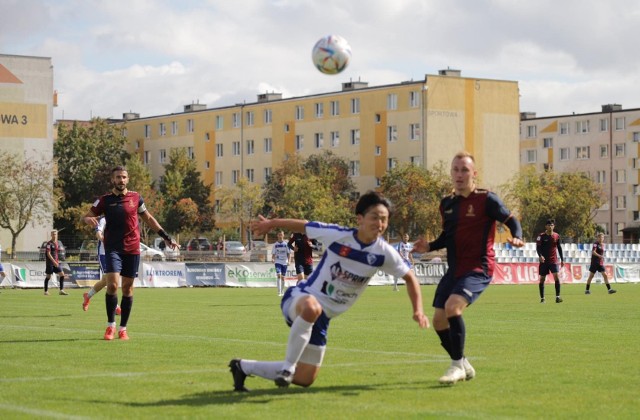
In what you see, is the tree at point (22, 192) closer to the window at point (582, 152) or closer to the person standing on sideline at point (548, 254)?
the person standing on sideline at point (548, 254)

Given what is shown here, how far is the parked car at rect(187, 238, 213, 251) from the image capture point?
104m

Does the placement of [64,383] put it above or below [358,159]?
below

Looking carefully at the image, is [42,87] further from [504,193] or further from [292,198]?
[504,193]

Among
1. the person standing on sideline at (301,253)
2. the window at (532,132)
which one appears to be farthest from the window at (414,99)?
the person standing on sideline at (301,253)

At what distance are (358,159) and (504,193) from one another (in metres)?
14.1

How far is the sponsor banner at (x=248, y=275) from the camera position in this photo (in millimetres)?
48156

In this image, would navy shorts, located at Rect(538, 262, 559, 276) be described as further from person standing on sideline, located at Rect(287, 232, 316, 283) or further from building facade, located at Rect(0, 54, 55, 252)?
building facade, located at Rect(0, 54, 55, 252)

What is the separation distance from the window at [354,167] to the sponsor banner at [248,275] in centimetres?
5987

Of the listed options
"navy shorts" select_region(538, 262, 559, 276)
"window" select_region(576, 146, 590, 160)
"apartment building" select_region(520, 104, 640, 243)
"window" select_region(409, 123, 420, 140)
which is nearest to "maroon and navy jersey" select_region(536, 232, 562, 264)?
"navy shorts" select_region(538, 262, 559, 276)

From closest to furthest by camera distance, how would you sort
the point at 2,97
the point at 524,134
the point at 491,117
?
the point at 2,97 → the point at 491,117 → the point at 524,134

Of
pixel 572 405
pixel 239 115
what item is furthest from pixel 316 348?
pixel 239 115

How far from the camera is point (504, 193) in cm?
10300

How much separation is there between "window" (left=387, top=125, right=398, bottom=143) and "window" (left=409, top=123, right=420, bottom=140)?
70.3 inches

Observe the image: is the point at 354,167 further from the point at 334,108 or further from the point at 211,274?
the point at 211,274
